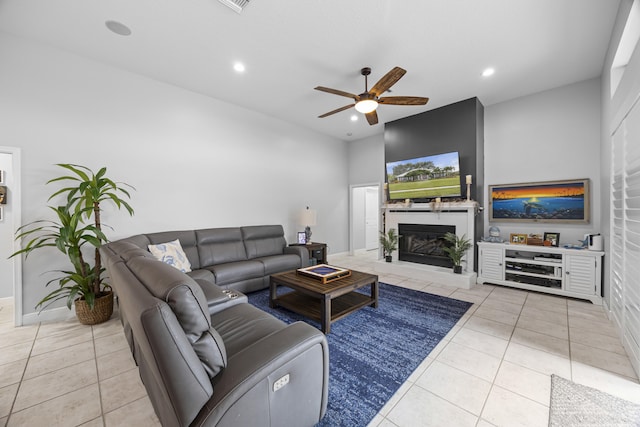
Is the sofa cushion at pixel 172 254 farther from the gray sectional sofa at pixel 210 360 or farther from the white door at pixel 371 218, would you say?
the white door at pixel 371 218

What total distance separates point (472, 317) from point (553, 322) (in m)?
0.82

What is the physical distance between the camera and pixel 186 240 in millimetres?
3564

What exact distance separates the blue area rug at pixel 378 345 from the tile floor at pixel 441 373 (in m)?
0.11

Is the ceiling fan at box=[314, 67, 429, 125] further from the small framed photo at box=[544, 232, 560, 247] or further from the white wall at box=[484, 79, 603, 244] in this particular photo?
the small framed photo at box=[544, 232, 560, 247]

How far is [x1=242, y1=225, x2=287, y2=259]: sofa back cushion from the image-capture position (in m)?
4.20

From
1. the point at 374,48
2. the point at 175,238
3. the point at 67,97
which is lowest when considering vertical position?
the point at 175,238

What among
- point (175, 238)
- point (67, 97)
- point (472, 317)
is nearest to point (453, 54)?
point (472, 317)

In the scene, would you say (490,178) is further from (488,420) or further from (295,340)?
(295,340)

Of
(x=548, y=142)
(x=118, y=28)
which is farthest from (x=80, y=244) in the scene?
(x=548, y=142)

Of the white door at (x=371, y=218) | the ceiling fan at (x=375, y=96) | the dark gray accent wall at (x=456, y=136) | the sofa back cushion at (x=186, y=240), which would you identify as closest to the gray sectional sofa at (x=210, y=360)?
the sofa back cushion at (x=186, y=240)

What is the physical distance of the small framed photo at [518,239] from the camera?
12.6 feet

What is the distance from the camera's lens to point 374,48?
9.18 feet

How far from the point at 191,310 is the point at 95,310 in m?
2.57

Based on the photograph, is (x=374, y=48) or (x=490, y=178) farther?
(x=490, y=178)
